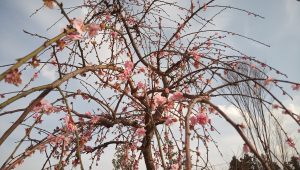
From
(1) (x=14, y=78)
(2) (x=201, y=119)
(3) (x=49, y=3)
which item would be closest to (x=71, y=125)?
(1) (x=14, y=78)

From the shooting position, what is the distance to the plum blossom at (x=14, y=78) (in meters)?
1.67

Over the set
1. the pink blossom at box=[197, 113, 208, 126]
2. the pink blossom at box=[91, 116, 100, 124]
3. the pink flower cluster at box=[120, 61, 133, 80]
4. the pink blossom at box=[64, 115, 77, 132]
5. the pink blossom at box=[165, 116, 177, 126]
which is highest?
the pink flower cluster at box=[120, 61, 133, 80]

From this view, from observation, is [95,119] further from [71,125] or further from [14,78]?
[14,78]

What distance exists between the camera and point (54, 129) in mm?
3766

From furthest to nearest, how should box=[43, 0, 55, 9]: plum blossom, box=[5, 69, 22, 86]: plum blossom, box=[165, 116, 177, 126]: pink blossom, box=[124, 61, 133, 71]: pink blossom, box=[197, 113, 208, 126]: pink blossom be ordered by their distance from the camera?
box=[124, 61, 133, 71]: pink blossom → box=[165, 116, 177, 126]: pink blossom → box=[197, 113, 208, 126]: pink blossom → box=[43, 0, 55, 9]: plum blossom → box=[5, 69, 22, 86]: plum blossom

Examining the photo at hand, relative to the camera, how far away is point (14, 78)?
1719 mm

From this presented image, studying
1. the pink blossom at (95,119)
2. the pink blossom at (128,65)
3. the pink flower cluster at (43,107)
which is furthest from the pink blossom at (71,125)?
the pink blossom at (128,65)

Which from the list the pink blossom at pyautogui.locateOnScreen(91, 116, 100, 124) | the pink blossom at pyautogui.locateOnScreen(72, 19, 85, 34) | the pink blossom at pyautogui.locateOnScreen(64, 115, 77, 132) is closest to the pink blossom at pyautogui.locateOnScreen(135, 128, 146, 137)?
the pink blossom at pyautogui.locateOnScreen(91, 116, 100, 124)

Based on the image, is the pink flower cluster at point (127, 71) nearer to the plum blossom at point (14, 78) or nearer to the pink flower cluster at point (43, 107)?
the pink flower cluster at point (43, 107)

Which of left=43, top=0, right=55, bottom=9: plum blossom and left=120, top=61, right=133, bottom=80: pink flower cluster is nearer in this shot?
left=43, top=0, right=55, bottom=9: plum blossom

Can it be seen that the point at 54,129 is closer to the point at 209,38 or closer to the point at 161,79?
the point at 161,79

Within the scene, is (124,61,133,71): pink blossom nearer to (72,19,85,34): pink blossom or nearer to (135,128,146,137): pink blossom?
(135,128,146,137): pink blossom

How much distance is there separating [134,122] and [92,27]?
222 centimetres

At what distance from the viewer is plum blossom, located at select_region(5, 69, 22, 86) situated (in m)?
1.67
